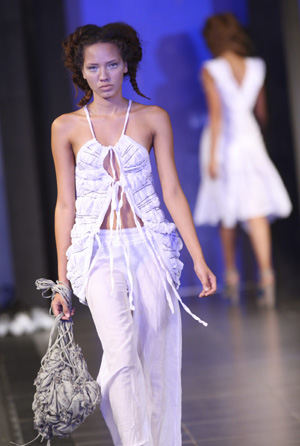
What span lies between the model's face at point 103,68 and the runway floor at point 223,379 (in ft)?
5.14

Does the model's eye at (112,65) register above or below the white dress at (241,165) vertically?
above

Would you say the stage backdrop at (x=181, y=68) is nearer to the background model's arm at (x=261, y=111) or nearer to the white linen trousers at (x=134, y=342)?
the background model's arm at (x=261, y=111)

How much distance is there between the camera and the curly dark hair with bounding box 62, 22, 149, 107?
2941mm

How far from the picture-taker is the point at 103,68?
292 cm

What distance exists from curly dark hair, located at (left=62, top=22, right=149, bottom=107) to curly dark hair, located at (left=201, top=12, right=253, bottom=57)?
18.6 feet

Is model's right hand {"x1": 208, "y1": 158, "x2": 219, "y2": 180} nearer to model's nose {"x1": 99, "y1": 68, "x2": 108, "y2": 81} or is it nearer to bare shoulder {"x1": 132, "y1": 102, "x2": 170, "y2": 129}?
bare shoulder {"x1": 132, "y1": 102, "x2": 170, "y2": 129}

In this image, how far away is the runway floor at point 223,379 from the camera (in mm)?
3914

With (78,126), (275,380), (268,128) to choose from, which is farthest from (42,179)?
(78,126)

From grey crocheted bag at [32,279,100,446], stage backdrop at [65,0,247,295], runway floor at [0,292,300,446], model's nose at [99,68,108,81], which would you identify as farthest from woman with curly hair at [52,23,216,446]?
stage backdrop at [65,0,247,295]

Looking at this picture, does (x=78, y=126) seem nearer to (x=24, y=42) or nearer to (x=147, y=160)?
(x=147, y=160)

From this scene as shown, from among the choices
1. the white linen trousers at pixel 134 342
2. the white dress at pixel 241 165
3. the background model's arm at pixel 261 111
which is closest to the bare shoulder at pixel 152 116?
the white linen trousers at pixel 134 342

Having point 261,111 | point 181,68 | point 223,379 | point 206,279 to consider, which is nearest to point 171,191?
point 206,279

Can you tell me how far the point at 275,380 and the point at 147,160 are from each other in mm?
2202

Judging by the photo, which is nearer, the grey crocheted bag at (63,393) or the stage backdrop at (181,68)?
the grey crocheted bag at (63,393)
